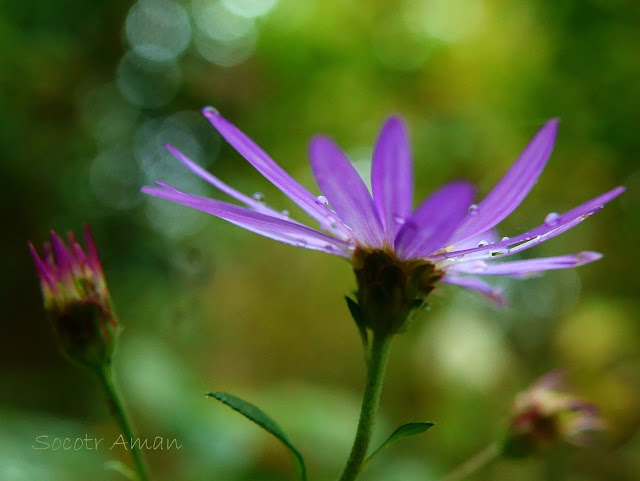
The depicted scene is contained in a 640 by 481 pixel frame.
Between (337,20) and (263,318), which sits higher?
(337,20)

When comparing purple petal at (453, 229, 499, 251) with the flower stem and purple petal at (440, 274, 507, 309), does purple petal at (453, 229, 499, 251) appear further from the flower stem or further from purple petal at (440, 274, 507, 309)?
the flower stem

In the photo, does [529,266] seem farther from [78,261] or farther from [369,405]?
[78,261]

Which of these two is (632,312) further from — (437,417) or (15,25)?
(15,25)

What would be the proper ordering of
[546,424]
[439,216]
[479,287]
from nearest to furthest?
[439,216] → [479,287] → [546,424]

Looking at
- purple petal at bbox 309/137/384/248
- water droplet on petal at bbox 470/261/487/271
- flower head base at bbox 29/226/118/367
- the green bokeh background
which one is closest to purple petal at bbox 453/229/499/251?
water droplet on petal at bbox 470/261/487/271

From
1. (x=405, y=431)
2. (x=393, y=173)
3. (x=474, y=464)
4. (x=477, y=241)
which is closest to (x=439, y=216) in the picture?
(x=393, y=173)

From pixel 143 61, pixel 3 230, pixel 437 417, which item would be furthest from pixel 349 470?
pixel 143 61
